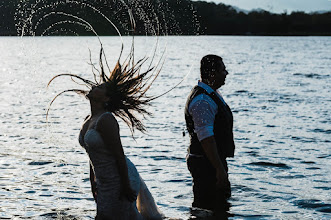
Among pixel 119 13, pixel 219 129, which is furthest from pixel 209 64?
pixel 119 13

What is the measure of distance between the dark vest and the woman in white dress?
2.24 feet

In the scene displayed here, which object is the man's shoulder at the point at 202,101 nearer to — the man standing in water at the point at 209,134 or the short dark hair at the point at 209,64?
the man standing in water at the point at 209,134

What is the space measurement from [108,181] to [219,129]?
5.43 ft

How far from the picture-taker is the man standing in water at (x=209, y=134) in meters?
6.81

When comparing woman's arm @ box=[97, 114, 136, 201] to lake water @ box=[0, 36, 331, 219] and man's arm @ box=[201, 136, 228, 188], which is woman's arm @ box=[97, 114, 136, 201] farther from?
lake water @ box=[0, 36, 331, 219]

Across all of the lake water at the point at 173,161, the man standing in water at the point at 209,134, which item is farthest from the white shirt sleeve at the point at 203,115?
the lake water at the point at 173,161

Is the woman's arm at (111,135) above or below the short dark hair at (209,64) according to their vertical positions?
below

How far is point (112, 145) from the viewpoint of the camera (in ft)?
19.7

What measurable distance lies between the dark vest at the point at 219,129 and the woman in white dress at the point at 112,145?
2.24 ft

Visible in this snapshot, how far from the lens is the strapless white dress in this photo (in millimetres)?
6039

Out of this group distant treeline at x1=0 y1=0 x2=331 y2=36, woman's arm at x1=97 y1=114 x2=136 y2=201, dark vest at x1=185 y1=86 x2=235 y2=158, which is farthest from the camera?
distant treeline at x1=0 y1=0 x2=331 y2=36

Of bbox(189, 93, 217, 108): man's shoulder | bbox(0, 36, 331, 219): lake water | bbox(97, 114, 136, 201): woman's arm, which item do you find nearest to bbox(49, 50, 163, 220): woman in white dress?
bbox(97, 114, 136, 201): woman's arm

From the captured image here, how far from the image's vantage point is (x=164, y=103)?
31516 mm

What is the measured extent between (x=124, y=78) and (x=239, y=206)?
5.03 metres
